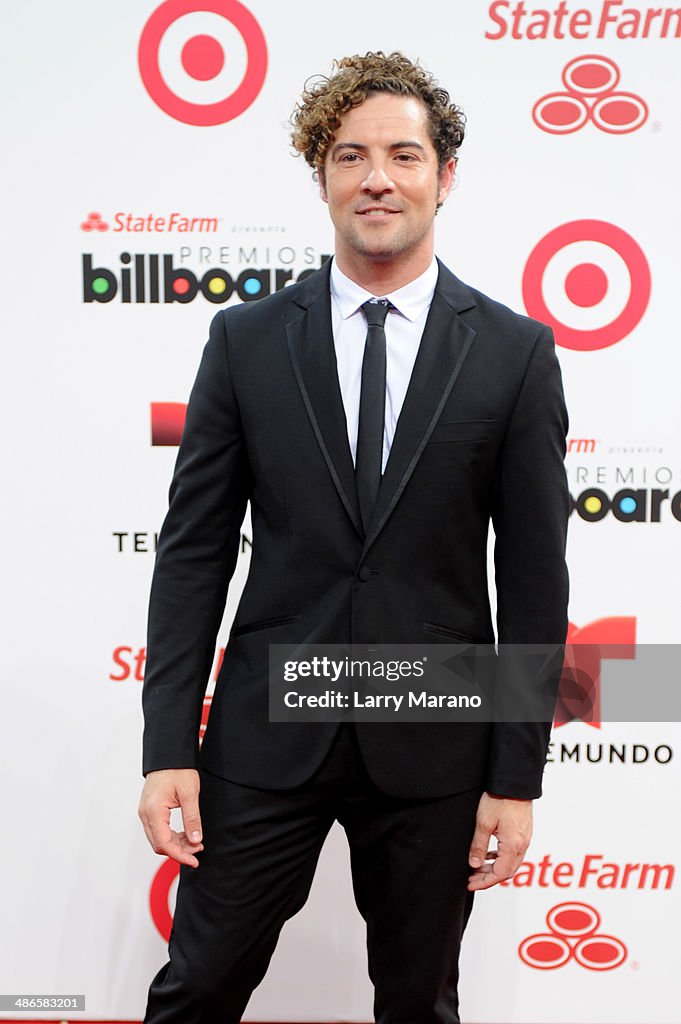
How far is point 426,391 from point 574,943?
158 centimetres

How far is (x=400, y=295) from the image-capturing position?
1.51 metres

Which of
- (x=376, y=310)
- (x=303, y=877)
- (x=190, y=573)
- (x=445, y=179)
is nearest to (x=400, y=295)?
(x=376, y=310)

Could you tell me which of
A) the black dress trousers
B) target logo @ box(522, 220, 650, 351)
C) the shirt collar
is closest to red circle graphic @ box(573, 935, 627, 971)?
the black dress trousers

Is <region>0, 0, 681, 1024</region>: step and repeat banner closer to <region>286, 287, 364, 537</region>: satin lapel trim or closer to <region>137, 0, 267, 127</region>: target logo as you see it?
<region>137, 0, 267, 127</region>: target logo

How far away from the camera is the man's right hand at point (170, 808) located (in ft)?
4.82

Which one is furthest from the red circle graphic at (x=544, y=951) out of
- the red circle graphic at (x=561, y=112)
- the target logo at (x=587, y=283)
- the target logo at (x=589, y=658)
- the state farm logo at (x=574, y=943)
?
the red circle graphic at (x=561, y=112)

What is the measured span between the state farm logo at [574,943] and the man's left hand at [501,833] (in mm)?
984

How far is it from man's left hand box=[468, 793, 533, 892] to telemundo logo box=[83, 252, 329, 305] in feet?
4.07

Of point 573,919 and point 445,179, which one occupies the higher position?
point 445,179

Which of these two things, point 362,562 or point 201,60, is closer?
point 362,562

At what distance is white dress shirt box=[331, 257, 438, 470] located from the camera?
1.47 metres

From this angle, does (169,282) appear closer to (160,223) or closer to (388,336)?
(160,223)

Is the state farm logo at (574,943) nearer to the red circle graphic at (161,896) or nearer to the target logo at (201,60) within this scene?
the red circle graphic at (161,896)

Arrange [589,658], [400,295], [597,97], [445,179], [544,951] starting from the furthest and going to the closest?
[544,951], [589,658], [597,97], [445,179], [400,295]
